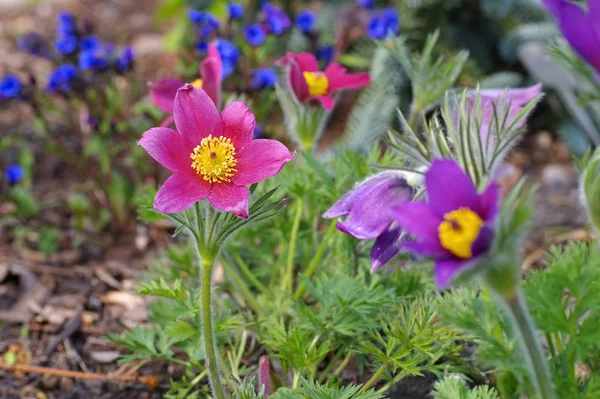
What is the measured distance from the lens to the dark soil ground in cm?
176

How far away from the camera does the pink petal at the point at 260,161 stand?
1.18 metres

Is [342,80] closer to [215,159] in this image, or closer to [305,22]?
[215,159]

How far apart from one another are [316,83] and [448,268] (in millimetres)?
760

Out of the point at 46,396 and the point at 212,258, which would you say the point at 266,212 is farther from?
the point at 46,396

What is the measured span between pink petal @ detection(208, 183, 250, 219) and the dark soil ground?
0.65 meters

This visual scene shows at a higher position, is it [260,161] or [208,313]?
[260,161]

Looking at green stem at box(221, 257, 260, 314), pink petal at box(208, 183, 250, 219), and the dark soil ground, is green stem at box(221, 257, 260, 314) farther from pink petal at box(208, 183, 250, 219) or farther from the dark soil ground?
pink petal at box(208, 183, 250, 219)

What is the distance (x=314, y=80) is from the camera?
154cm

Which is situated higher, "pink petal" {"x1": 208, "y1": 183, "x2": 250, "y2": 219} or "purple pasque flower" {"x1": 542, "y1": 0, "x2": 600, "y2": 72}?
Result: "purple pasque flower" {"x1": 542, "y1": 0, "x2": 600, "y2": 72}

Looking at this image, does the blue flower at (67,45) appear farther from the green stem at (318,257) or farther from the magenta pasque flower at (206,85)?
the green stem at (318,257)

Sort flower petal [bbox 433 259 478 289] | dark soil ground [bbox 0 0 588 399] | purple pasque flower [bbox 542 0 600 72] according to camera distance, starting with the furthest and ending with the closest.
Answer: dark soil ground [bbox 0 0 588 399], purple pasque flower [bbox 542 0 600 72], flower petal [bbox 433 259 478 289]

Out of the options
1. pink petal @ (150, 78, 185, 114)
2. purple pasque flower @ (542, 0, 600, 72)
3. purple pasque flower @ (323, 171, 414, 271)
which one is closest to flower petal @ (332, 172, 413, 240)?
purple pasque flower @ (323, 171, 414, 271)

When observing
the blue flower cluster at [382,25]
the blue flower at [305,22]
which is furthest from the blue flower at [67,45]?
the blue flower cluster at [382,25]

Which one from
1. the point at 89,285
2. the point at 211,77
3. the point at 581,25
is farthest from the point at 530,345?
the point at 89,285
